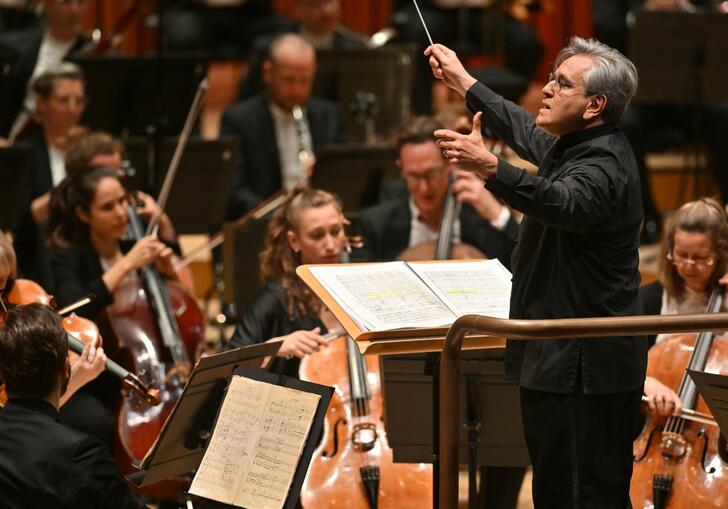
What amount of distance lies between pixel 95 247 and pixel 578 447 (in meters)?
2.04

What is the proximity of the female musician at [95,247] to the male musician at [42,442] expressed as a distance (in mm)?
1215

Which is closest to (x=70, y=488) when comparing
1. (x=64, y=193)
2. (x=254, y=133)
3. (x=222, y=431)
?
(x=222, y=431)

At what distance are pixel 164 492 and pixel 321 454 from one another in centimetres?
64

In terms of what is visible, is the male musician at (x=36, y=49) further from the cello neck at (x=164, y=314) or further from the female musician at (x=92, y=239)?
the cello neck at (x=164, y=314)

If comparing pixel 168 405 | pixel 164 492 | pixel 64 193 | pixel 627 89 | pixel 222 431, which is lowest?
pixel 164 492

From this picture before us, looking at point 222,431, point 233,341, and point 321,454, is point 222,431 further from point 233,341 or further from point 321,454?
point 233,341

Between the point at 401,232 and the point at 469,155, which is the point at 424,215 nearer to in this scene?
the point at 401,232

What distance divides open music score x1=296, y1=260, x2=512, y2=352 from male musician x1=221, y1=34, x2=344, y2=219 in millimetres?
2596

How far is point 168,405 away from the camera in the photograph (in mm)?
3760

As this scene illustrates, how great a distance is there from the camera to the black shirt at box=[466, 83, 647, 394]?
2.65m

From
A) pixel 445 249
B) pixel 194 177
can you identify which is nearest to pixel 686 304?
pixel 445 249

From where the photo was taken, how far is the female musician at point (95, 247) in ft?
12.8

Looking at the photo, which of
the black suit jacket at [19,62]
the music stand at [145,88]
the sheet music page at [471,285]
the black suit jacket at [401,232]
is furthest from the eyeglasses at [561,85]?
the black suit jacket at [19,62]

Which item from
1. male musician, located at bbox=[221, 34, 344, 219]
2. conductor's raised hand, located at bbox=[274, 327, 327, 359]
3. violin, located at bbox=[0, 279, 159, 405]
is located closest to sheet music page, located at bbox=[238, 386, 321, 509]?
conductor's raised hand, located at bbox=[274, 327, 327, 359]
